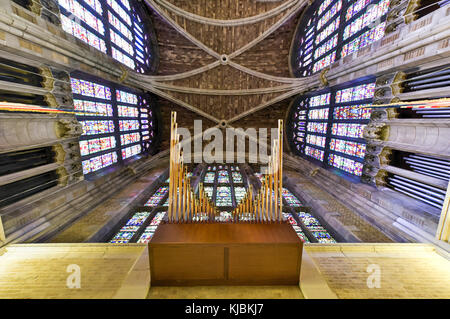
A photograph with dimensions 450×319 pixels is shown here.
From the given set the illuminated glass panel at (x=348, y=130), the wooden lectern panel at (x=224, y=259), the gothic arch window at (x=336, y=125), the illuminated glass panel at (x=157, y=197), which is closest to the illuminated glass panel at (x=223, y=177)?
the illuminated glass panel at (x=157, y=197)

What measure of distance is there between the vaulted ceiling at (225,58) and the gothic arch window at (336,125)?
158 cm

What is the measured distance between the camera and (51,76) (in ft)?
16.7

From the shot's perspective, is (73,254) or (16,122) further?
(16,122)

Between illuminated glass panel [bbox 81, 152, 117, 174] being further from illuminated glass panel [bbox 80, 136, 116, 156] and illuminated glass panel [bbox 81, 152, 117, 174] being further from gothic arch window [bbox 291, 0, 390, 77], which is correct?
gothic arch window [bbox 291, 0, 390, 77]

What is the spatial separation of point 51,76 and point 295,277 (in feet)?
26.5

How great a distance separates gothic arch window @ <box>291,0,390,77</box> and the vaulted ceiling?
0.74m

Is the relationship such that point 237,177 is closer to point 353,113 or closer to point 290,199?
point 290,199

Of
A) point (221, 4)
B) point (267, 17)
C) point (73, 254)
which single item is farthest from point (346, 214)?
point (221, 4)

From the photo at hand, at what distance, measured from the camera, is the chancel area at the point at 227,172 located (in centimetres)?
308

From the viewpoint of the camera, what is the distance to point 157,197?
8555mm

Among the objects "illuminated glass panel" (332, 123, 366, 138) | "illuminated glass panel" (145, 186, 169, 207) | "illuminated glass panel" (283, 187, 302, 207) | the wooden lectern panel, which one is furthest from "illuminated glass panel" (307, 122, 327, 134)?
"illuminated glass panel" (145, 186, 169, 207)

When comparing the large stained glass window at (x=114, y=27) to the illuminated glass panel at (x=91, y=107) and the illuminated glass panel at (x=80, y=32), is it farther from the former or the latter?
the illuminated glass panel at (x=91, y=107)

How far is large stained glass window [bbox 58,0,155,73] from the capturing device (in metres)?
6.25

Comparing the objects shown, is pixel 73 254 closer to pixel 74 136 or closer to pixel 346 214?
pixel 74 136
